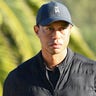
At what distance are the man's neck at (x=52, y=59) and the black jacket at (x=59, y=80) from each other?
0.10 feet

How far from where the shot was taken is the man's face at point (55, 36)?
12.5 feet

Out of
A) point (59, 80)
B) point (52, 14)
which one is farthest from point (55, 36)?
point (59, 80)

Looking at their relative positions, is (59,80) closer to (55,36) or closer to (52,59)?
(52,59)

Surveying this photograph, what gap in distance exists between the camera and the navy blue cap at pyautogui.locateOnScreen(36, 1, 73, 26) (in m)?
3.82

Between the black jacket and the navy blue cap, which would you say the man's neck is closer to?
the black jacket

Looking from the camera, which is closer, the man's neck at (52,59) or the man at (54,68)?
the man at (54,68)

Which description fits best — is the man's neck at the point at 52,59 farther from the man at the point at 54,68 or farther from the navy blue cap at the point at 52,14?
the navy blue cap at the point at 52,14

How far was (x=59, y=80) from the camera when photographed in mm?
3922

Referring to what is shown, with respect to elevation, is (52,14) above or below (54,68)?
above

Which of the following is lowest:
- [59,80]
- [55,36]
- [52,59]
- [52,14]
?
[59,80]

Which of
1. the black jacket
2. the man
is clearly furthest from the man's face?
the black jacket

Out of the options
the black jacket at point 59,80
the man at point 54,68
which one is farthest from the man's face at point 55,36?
the black jacket at point 59,80

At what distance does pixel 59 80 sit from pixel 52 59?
0.48ft

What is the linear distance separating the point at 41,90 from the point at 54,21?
470mm
